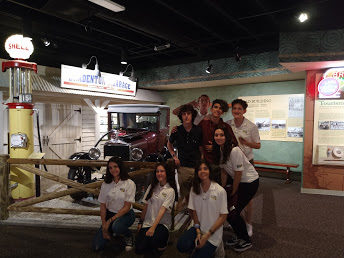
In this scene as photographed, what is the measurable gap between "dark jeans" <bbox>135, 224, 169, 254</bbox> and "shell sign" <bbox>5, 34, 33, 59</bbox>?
13.6ft

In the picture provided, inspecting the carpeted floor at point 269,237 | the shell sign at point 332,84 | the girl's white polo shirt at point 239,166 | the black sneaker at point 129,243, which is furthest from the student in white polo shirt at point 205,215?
the shell sign at point 332,84

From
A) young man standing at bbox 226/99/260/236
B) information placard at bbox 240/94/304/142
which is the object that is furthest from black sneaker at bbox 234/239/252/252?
information placard at bbox 240/94/304/142

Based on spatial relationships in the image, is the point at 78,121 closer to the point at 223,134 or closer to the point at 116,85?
the point at 116,85

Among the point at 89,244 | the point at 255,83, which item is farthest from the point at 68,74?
the point at 255,83

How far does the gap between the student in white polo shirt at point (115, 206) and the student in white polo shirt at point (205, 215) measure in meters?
0.75

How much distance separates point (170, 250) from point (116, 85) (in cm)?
578

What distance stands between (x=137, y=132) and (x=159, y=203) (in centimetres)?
360

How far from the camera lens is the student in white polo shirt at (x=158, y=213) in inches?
108

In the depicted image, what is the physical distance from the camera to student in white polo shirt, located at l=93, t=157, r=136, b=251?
2.90 meters

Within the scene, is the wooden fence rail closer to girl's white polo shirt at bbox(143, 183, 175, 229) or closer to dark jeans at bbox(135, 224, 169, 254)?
girl's white polo shirt at bbox(143, 183, 175, 229)

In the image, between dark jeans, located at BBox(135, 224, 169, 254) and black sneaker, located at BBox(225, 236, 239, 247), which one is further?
black sneaker, located at BBox(225, 236, 239, 247)

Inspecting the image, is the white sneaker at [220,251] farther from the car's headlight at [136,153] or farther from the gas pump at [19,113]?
the gas pump at [19,113]

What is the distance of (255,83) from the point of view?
8.02m

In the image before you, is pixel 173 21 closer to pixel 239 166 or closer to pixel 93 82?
pixel 93 82
